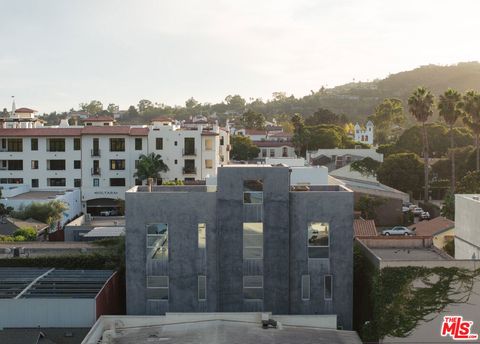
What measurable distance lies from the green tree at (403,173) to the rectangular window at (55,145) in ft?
121

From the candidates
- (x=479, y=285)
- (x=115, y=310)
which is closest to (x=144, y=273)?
(x=115, y=310)

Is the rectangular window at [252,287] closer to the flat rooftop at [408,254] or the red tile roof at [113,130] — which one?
the flat rooftop at [408,254]

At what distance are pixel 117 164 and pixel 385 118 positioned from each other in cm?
8000

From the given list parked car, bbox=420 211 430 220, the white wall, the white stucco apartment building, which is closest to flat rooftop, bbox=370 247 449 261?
the white wall

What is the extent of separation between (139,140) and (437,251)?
46.3 meters

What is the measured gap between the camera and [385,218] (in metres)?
62.1

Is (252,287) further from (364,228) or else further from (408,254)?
(364,228)

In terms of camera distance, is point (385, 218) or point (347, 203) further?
point (385, 218)

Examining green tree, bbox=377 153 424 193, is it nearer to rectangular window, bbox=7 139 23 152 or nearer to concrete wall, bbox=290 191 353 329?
rectangular window, bbox=7 139 23 152

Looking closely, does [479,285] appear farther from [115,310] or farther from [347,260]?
[115,310]

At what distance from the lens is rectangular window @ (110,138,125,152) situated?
2771 inches

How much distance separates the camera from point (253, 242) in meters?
26.5

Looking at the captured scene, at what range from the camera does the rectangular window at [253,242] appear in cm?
2642

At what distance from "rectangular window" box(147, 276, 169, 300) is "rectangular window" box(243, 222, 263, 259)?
3.57 m
